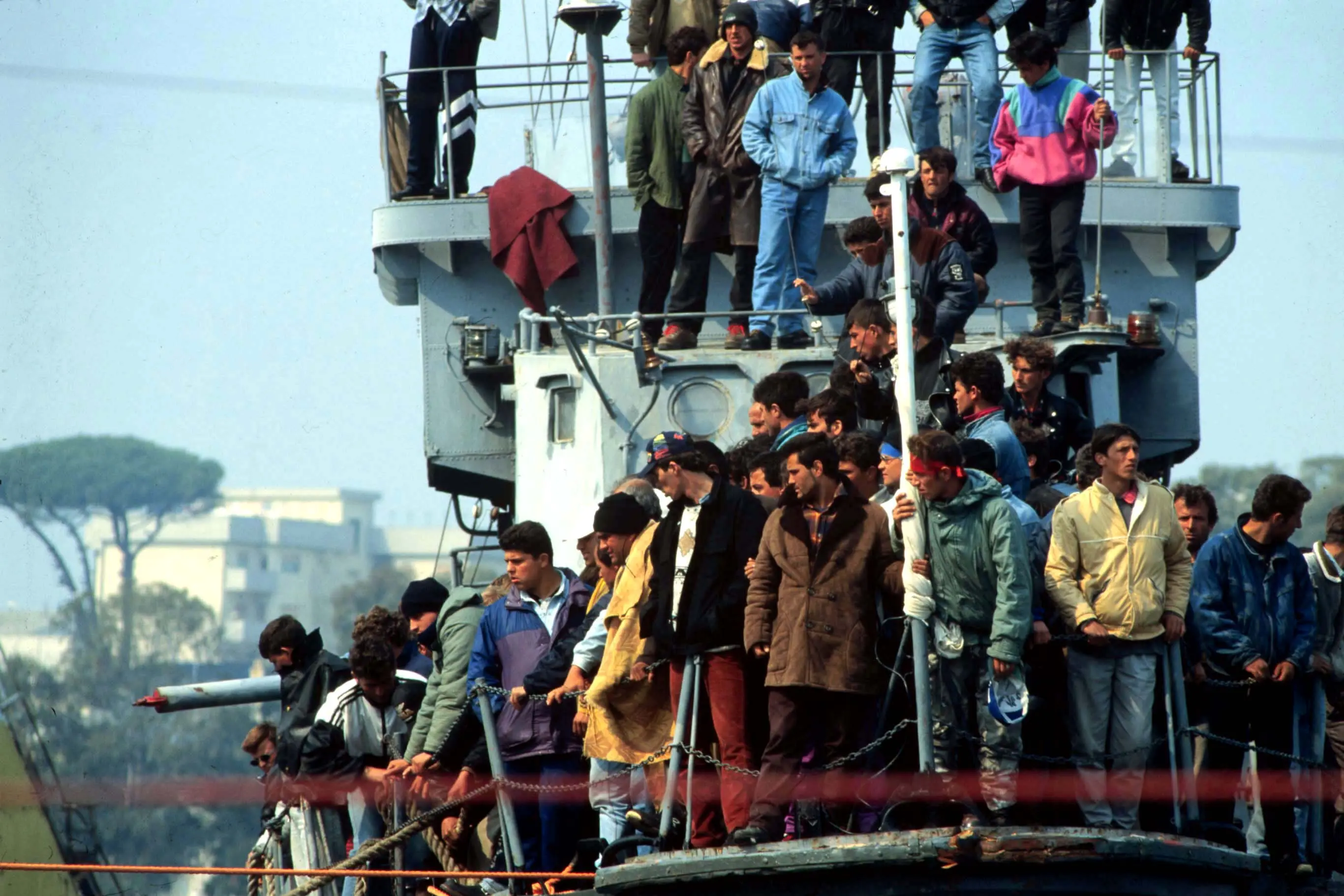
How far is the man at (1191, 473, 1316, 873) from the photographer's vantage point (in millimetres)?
7656

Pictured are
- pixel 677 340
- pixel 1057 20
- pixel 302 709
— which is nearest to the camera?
pixel 302 709

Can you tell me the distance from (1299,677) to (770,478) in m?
2.14

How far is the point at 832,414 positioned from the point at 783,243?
303 centimetres

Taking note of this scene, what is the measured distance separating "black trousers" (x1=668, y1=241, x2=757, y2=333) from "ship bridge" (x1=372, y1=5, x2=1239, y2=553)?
1.14 ft

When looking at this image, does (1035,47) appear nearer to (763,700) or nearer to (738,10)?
(738,10)

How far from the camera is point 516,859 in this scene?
25.7 ft

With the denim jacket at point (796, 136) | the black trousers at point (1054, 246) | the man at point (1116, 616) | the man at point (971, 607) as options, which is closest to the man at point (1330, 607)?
the man at point (1116, 616)

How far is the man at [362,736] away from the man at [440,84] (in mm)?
4846

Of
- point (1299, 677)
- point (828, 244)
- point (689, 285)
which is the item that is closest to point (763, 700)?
point (1299, 677)

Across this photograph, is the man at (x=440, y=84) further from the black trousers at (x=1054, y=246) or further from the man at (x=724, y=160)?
the black trousers at (x=1054, y=246)

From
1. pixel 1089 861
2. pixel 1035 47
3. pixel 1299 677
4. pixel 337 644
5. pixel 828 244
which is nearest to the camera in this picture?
pixel 1089 861

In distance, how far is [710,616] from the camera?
7.07m

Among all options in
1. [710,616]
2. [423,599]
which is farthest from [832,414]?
[423,599]

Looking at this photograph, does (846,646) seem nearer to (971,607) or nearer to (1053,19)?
(971,607)
